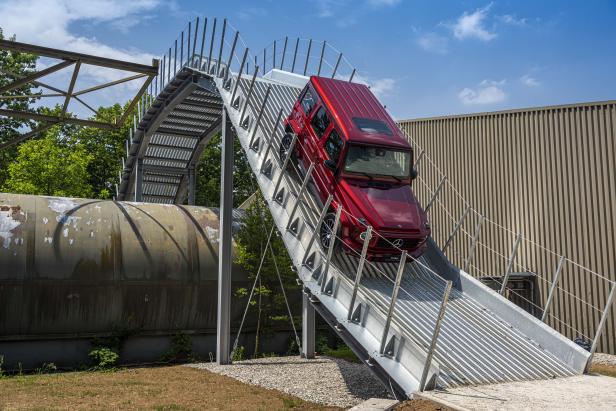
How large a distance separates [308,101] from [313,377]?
23.1ft

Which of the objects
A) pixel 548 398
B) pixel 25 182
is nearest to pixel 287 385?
pixel 548 398

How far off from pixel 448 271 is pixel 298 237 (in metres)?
3.84

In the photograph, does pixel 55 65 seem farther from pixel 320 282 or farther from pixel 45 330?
pixel 320 282

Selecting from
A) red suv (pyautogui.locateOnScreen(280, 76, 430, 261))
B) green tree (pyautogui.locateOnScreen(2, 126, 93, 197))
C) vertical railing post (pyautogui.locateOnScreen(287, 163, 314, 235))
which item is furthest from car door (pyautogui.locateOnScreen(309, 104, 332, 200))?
green tree (pyautogui.locateOnScreen(2, 126, 93, 197))

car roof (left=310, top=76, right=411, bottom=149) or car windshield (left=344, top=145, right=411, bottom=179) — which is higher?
car roof (left=310, top=76, right=411, bottom=149)

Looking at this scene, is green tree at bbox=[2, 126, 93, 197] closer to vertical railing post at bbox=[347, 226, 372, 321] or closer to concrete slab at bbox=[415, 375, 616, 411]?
vertical railing post at bbox=[347, 226, 372, 321]

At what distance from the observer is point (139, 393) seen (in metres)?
12.4

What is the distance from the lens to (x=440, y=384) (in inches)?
343

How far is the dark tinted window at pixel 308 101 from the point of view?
47.4 ft

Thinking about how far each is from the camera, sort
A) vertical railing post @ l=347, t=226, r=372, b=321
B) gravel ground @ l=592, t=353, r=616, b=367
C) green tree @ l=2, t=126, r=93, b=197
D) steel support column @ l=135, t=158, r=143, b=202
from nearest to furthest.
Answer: vertical railing post @ l=347, t=226, r=372, b=321 < gravel ground @ l=592, t=353, r=616, b=367 < steel support column @ l=135, t=158, r=143, b=202 < green tree @ l=2, t=126, r=93, b=197

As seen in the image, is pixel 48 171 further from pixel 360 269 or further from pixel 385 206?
pixel 360 269

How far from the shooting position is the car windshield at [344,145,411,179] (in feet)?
41.8

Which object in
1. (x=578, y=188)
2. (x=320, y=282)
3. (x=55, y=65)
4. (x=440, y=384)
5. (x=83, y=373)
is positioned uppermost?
(x=55, y=65)

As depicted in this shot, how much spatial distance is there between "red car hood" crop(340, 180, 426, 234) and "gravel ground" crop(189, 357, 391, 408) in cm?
360
